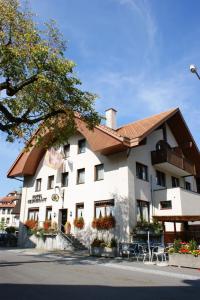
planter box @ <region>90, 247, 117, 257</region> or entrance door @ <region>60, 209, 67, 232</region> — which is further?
entrance door @ <region>60, 209, 67, 232</region>

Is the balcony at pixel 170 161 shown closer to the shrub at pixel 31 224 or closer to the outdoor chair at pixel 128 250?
the outdoor chair at pixel 128 250

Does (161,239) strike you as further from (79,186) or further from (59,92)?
(59,92)

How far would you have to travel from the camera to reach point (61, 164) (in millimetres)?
26656

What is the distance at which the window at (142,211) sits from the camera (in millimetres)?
21203

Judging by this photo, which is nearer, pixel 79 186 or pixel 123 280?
pixel 123 280

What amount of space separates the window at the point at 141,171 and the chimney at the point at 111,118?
4.57m

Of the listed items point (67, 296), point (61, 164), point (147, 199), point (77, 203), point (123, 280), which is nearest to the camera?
point (67, 296)

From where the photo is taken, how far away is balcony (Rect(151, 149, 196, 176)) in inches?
933

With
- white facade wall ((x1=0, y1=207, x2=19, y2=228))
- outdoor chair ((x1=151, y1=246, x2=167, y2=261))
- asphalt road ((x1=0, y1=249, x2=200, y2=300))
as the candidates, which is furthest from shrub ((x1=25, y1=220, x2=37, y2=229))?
white facade wall ((x1=0, y1=207, x2=19, y2=228))

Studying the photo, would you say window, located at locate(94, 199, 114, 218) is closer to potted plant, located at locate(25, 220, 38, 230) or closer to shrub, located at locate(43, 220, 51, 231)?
shrub, located at locate(43, 220, 51, 231)

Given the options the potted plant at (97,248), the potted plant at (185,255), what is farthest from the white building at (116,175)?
the potted plant at (185,255)

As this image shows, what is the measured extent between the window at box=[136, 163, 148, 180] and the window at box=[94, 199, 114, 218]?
9.84 ft

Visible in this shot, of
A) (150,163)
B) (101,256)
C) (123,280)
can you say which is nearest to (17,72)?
(123,280)

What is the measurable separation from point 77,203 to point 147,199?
18.6ft
